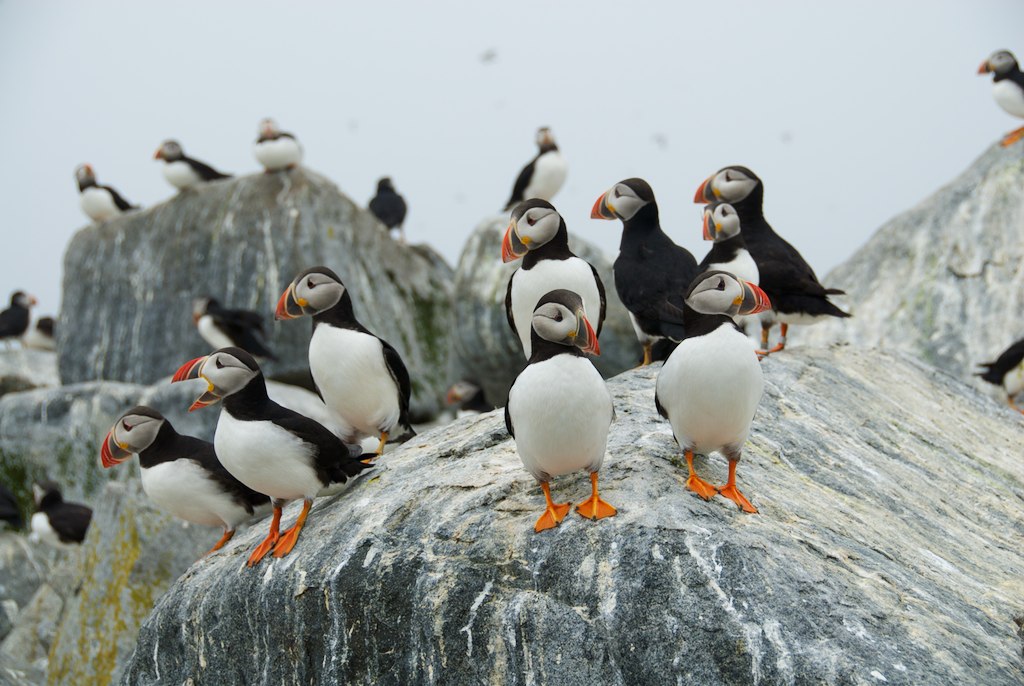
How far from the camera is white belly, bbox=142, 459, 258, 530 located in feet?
18.5

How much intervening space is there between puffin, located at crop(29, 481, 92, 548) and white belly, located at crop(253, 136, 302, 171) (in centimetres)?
476

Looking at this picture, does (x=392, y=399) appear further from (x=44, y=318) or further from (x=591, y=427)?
(x=44, y=318)

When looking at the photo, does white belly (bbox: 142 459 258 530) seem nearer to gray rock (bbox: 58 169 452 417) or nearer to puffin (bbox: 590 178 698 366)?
puffin (bbox: 590 178 698 366)

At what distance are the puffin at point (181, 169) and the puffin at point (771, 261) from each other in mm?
9520

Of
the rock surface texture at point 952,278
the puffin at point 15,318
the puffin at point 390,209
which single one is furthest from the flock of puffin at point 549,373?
the puffin at point 15,318

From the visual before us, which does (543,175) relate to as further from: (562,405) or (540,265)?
(562,405)

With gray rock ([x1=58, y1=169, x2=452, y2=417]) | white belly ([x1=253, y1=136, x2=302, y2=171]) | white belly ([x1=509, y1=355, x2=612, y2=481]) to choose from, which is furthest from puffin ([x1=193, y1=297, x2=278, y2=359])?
white belly ([x1=509, y1=355, x2=612, y2=481])

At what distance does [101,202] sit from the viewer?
15.3 meters

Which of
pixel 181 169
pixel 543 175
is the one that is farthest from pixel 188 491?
pixel 181 169

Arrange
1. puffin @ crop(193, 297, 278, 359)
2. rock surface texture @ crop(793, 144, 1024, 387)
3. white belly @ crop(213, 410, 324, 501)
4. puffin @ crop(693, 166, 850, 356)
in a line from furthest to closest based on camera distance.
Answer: puffin @ crop(193, 297, 278, 359) < rock surface texture @ crop(793, 144, 1024, 387) < puffin @ crop(693, 166, 850, 356) < white belly @ crop(213, 410, 324, 501)

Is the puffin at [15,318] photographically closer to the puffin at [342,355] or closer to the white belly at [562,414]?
the puffin at [342,355]

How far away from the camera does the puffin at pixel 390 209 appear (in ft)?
51.5

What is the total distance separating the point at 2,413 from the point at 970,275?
38.2 ft

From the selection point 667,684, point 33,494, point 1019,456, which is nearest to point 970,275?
point 1019,456
